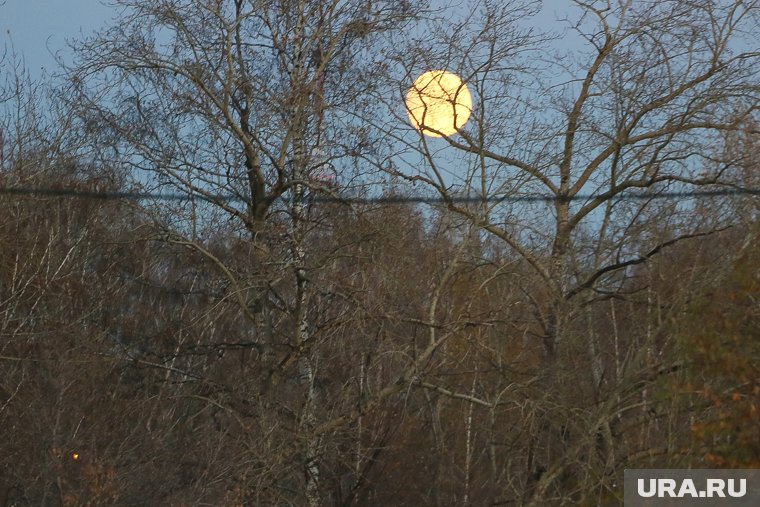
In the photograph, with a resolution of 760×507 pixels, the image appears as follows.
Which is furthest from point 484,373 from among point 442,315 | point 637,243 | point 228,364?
point 228,364

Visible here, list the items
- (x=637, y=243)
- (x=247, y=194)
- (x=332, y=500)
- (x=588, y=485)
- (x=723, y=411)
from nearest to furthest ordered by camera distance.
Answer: (x=723, y=411)
(x=588, y=485)
(x=637, y=243)
(x=332, y=500)
(x=247, y=194)

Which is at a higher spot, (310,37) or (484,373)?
(310,37)

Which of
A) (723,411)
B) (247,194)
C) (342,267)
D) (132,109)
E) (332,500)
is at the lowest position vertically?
(332,500)

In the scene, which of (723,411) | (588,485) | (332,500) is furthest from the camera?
(332,500)

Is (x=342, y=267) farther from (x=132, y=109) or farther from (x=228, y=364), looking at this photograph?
(x=132, y=109)

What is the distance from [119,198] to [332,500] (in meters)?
4.24

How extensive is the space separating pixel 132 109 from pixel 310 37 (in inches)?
89.1

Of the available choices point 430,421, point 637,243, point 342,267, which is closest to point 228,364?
point 342,267

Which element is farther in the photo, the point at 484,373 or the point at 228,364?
the point at 228,364

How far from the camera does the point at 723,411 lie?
7.54 m

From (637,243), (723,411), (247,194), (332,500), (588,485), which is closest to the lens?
(723,411)

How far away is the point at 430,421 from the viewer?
37.4 feet

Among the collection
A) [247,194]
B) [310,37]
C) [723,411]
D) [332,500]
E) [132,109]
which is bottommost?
[332,500]

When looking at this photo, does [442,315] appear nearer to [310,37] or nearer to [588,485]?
[588,485]
